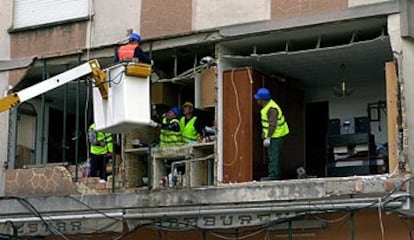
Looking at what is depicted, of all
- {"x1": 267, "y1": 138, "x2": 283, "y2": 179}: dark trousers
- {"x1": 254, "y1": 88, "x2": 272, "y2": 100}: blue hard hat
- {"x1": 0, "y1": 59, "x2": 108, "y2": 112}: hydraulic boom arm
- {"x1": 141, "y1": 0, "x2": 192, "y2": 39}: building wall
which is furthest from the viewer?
{"x1": 141, "y1": 0, "x2": 192, "y2": 39}: building wall

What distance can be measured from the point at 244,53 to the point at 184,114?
1.66 meters

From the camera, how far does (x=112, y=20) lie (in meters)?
→ 17.6

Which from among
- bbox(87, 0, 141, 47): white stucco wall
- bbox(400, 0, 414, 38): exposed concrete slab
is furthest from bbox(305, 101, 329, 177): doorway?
bbox(400, 0, 414, 38): exposed concrete slab

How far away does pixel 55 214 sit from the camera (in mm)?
16672

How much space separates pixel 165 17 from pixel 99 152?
2984 millimetres

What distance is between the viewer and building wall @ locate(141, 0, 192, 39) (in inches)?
659

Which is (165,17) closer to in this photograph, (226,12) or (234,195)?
(226,12)

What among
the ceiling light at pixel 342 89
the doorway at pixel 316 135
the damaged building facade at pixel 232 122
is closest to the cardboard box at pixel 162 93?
the damaged building facade at pixel 232 122

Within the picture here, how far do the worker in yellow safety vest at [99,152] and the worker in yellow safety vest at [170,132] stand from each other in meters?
1.17

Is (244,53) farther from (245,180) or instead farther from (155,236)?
(155,236)

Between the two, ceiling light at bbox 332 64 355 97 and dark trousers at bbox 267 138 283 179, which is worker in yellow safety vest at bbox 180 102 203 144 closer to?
dark trousers at bbox 267 138 283 179

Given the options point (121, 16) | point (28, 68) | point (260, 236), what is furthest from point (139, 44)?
point (260, 236)

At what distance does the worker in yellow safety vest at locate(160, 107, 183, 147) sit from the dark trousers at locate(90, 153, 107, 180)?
4.92ft

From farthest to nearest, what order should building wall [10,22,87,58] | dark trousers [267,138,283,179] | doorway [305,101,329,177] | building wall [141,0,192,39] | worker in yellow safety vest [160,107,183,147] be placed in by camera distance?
doorway [305,101,329,177]
building wall [10,22,87,58]
worker in yellow safety vest [160,107,183,147]
building wall [141,0,192,39]
dark trousers [267,138,283,179]
